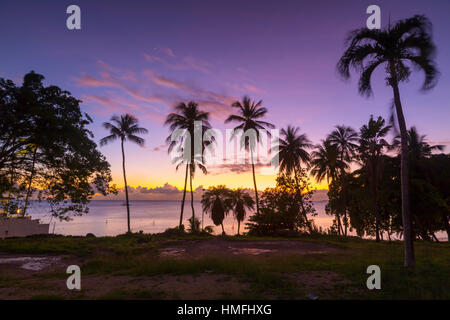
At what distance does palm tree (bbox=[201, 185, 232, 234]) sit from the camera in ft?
131

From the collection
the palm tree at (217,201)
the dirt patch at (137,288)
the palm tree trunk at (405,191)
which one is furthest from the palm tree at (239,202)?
the dirt patch at (137,288)

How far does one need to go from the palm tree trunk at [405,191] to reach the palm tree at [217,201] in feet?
102

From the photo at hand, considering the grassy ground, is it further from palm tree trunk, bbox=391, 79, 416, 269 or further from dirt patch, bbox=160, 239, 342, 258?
dirt patch, bbox=160, 239, 342, 258

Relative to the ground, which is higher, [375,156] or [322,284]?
[375,156]

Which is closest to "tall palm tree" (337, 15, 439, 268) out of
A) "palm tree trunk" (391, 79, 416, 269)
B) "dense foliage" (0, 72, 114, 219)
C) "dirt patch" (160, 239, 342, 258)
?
"palm tree trunk" (391, 79, 416, 269)

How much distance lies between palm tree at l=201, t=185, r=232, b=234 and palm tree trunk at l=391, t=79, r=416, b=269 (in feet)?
102

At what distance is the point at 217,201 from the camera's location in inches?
1586

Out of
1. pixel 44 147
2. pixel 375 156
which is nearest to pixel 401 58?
pixel 375 156

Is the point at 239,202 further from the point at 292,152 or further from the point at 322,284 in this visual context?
the point at 322,284

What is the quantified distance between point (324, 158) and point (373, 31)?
2763cm

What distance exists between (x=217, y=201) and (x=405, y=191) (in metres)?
31.7

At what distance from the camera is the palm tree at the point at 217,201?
131 ft

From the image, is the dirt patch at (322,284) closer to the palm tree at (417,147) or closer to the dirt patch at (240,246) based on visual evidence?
the dirt patch at (240,246)
